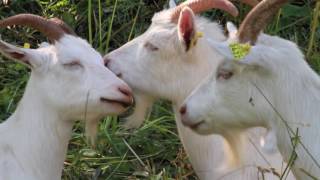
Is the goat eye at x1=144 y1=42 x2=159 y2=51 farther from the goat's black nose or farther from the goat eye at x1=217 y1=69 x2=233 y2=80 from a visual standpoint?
the goat eye at x1=217 y1=69 x2=233 y2=80

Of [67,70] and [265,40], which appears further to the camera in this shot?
[67,70]

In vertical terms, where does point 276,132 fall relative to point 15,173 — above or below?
Answer: above

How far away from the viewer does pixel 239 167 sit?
477cm

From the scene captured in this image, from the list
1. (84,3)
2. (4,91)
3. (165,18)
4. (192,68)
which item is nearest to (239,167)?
(192,68)

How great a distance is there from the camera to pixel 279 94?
4.19 m

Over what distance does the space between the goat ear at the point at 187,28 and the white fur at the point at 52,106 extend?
1.49ft

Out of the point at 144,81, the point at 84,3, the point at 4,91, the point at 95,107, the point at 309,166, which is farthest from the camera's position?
the point at 84,3

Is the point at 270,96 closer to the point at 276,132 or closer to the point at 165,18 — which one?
the point at 276,132

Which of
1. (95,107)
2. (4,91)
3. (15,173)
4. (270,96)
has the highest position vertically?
(270,96)

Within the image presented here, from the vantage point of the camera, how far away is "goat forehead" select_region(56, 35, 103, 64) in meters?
4.66

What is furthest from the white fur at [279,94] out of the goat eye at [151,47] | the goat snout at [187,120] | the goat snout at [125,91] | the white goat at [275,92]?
the goat eye at [151,47]

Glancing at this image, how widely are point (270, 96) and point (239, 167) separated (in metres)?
0.67

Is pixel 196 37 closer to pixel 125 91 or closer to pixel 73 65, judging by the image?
pixel 125 91

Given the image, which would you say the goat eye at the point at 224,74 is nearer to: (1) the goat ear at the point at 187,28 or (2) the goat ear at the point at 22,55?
(1) the goat ear at the point at 187,28
